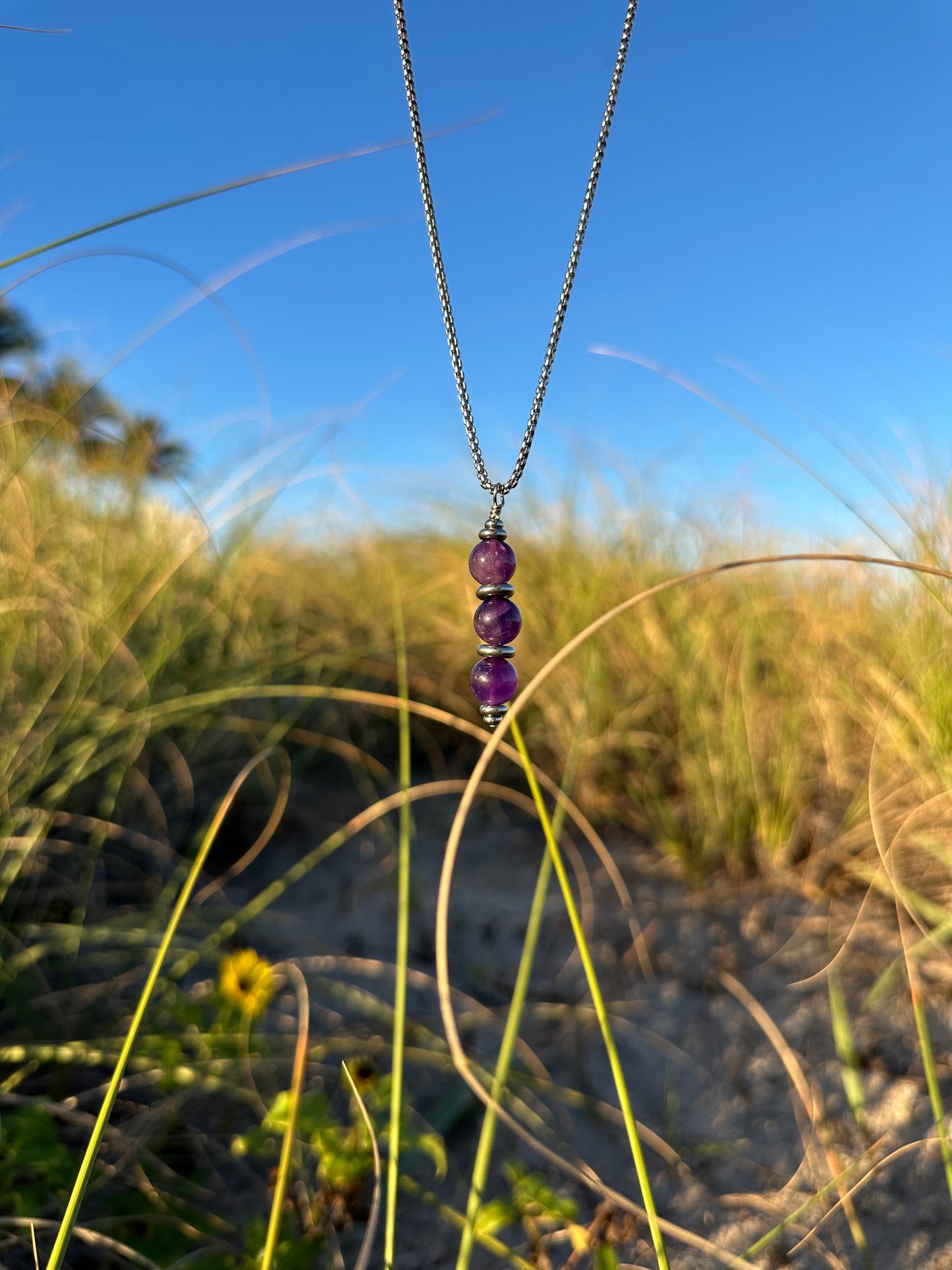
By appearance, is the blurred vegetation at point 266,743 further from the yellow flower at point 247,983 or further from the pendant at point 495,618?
the pendant at point 495,618

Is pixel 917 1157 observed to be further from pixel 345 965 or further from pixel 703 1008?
pixel 345 965

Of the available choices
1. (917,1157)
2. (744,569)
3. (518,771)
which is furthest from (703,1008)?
(744,569)

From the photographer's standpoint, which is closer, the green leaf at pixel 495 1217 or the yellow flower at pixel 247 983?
the green leaf at pixel 495 1217

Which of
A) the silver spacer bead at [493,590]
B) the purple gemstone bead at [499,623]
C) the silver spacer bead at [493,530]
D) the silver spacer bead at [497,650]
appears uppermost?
the silver spacer bead at [493,530]

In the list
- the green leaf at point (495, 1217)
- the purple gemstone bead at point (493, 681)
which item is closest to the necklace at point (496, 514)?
the purple gemstone bead at point (493, 681)

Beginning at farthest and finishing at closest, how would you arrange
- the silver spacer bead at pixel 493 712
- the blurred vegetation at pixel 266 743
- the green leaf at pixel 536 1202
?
the blurred vegetation at pixel 266 743 → the green leaf at pixel 536 1202 → the silver spacer bead at pixel 493 712

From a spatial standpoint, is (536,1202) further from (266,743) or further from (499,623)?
(266,743)

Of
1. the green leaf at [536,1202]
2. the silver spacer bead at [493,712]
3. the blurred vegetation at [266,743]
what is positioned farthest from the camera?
the blurred vegetation at [266,743]

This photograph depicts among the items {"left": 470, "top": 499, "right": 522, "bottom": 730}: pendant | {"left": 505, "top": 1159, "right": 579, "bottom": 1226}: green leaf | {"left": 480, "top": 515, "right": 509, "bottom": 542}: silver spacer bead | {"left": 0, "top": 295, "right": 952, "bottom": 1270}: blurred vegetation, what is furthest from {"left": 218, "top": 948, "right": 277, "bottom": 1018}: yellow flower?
{"left": 480, "top": 515, "right": 509, "bottom": 542}: silver spacer bead
